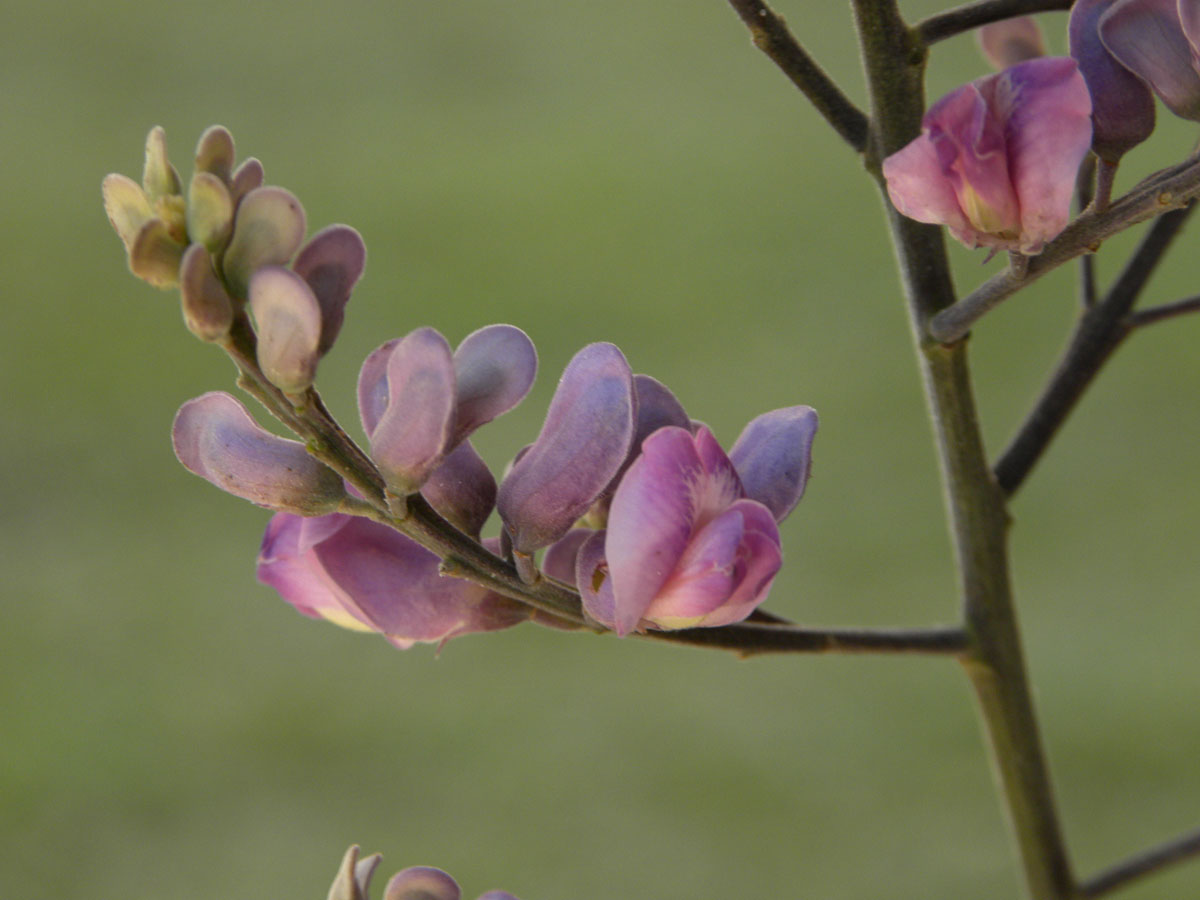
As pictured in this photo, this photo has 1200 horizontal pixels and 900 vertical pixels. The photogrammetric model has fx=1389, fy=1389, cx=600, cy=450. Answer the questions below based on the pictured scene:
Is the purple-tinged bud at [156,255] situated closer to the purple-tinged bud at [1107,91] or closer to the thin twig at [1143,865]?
the purple-tinged bud at [1107,91]

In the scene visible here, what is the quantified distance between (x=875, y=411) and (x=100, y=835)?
99cm

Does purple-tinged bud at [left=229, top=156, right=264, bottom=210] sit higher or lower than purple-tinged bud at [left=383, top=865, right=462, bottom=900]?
higher

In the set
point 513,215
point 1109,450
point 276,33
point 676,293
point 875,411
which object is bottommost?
point 1109,450

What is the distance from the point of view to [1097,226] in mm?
248

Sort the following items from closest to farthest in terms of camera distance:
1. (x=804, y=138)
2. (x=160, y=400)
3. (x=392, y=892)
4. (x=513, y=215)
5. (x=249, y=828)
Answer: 1. (x=392, y=892)
2. (x=249, y=828)
3. (x=160, y=400)
4. (x=513, y=215)
5. (x=804, y=138)

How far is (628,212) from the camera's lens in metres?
2.00

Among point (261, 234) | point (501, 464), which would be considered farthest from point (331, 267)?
point (501, 464)

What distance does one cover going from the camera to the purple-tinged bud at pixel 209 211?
0.22 metres

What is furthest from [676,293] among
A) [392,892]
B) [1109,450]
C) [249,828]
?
[392,892]

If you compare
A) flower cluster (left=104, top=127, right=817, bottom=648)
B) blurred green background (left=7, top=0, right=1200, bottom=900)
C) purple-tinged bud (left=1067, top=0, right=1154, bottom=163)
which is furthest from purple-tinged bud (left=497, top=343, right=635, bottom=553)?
blurred green background (left=7, top=0, right=1200, bottom=900)

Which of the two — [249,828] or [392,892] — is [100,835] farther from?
[392,892]

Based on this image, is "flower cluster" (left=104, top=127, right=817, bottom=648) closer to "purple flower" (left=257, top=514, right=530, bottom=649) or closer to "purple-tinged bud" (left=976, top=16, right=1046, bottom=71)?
"purple flower" (left=257, top=514, right=530, bottom=649)

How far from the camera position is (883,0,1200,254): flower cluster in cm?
24

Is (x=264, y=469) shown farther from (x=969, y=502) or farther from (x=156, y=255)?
(x=969, y=502)
